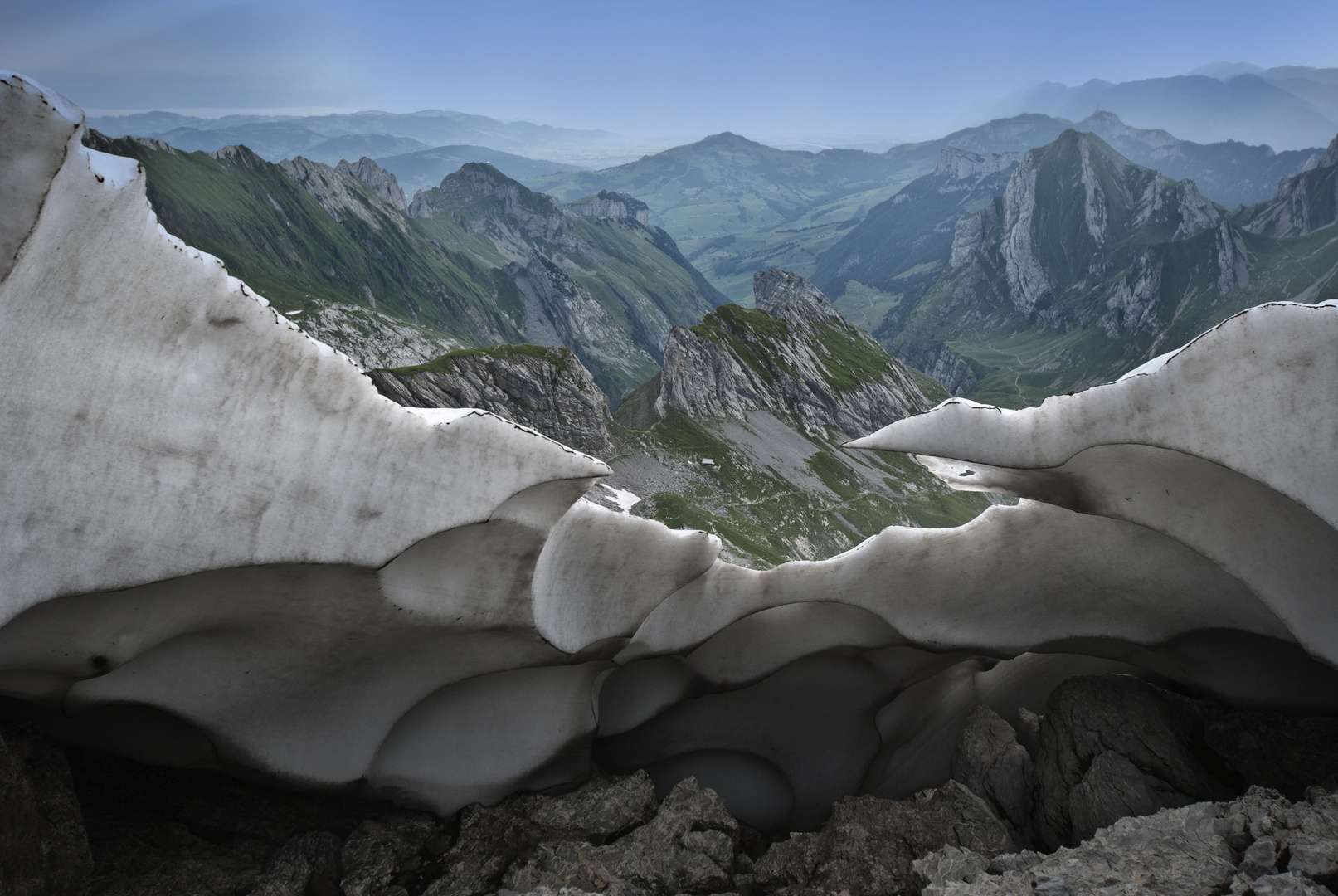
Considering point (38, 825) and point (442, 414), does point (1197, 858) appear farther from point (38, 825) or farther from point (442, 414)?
point (38, 825)

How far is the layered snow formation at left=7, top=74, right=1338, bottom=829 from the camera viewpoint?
34.4 ft

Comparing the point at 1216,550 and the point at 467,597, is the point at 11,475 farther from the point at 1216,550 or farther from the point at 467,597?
the point at 1216,550

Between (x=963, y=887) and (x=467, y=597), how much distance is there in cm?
946

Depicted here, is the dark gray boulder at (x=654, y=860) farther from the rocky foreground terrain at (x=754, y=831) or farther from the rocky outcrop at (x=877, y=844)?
the rocky outcrop at (x=877, y=844)

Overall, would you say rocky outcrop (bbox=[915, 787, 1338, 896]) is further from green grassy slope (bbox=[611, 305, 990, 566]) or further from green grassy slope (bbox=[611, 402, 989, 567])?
green grassy slope (bbox=[611, 402, 989, 567])

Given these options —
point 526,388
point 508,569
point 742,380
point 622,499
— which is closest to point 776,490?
point 742,380

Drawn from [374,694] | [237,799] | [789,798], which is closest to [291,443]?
[374,694]

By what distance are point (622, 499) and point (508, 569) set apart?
96.4 meters

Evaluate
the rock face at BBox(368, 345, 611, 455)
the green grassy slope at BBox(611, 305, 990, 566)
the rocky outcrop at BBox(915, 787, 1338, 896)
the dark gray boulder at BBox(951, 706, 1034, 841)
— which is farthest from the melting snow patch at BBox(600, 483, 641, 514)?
the rocky outcrop at BBox(915, 787, 1338, 896)

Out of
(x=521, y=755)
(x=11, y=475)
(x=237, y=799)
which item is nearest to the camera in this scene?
(x=11, y=475)

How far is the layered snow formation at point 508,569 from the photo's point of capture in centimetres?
1048

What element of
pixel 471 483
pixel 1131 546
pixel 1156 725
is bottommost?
pixel 1156 725

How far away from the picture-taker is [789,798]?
1997 centimetres

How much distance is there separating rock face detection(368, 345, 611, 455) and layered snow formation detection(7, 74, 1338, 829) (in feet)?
346
